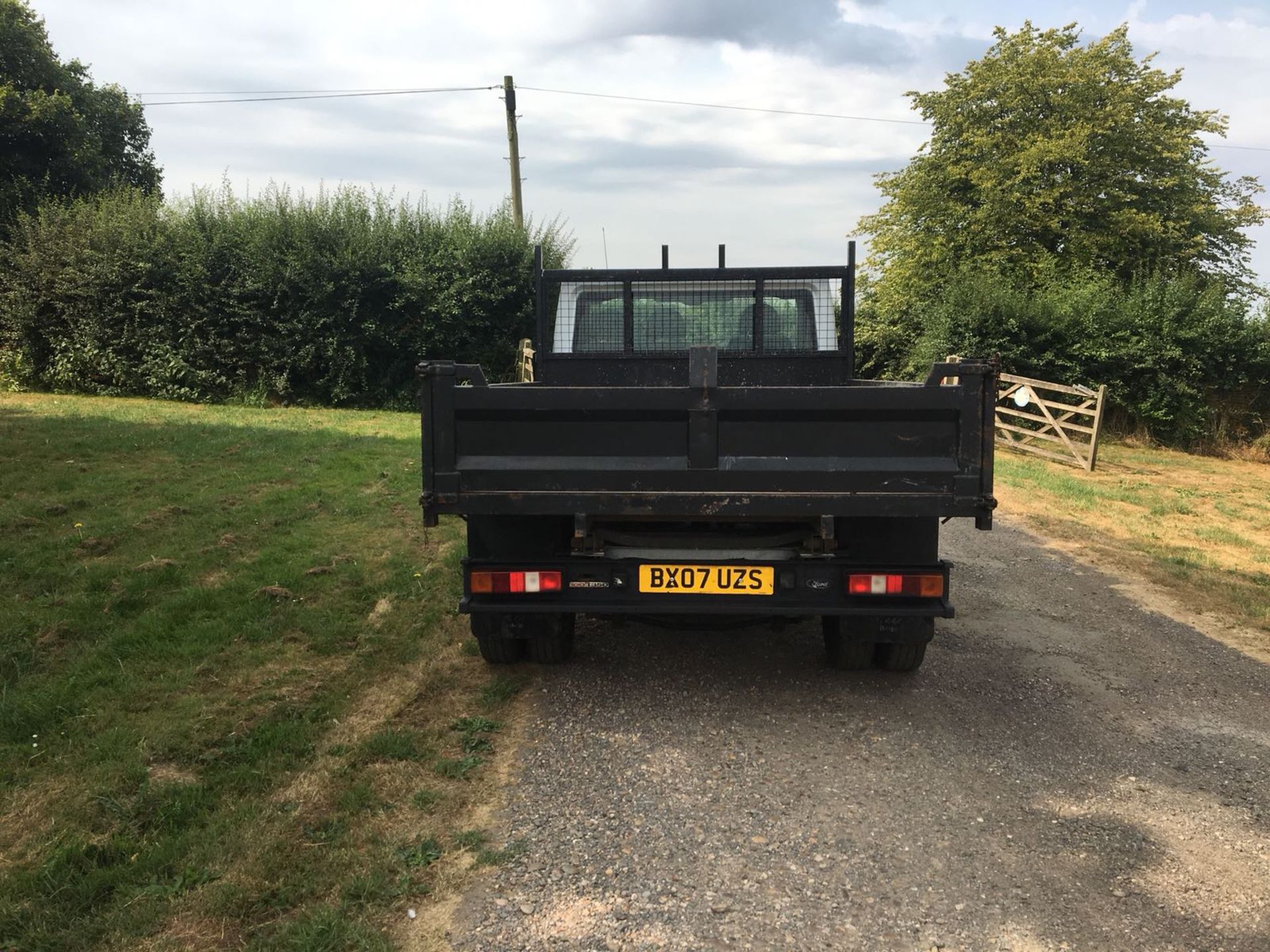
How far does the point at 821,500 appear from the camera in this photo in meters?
3.83

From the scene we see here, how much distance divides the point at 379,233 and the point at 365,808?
17.3 m

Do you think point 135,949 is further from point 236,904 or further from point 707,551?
point 707,551

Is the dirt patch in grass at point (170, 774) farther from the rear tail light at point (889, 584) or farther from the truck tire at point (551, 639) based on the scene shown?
the rear tail light at point (889, 584)

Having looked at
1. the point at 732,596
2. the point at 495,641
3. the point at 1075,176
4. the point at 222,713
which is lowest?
the point at 222,713

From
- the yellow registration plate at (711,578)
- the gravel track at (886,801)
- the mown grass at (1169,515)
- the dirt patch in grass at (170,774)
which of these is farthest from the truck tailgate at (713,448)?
the mown grass at (1169,515)

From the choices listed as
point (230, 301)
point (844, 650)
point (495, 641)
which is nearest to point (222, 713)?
point (495, 641)

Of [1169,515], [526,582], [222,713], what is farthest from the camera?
[1169,515]

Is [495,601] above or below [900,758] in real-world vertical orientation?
above

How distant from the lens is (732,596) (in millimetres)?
4129

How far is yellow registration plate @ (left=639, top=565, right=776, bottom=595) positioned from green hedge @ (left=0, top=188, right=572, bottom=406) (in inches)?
607

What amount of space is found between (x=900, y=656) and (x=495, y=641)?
7.08ft

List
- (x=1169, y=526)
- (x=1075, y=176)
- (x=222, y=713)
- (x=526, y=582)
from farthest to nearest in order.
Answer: (x=1075, y=176), (x=1169, y=526), (x=526, y=582), (x=222, y=713)

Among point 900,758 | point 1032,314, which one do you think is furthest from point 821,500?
point 1032,314

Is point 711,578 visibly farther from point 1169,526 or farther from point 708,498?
point 1169,526
